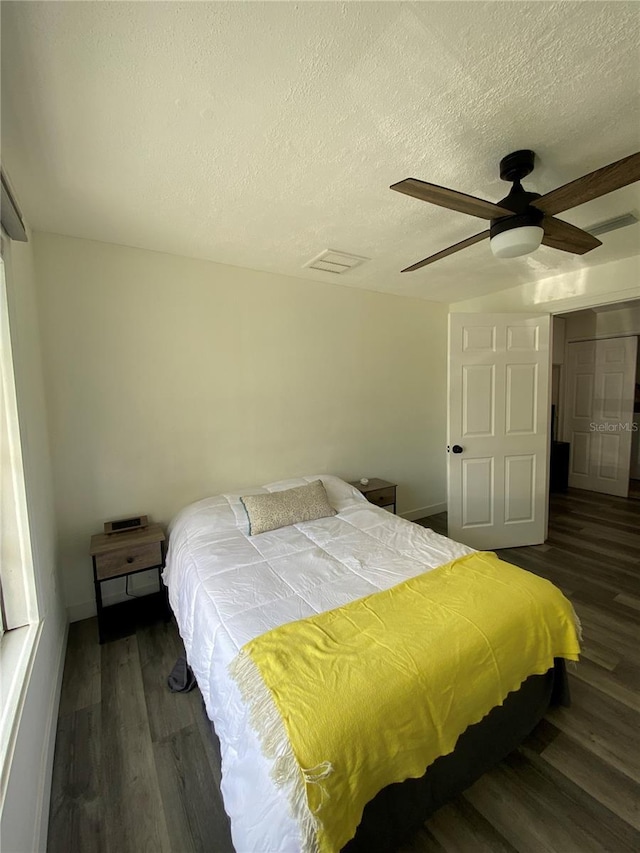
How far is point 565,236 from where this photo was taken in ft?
5.62

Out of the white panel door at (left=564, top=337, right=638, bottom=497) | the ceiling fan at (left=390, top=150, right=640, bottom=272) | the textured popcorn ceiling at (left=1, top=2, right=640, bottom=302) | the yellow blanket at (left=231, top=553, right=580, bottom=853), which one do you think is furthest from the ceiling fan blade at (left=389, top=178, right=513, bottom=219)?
the white panel door at (left=564, top=337, right=638, bottom=497)

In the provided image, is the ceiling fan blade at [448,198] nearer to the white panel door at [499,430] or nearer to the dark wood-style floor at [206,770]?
the white panel door at [499,430]

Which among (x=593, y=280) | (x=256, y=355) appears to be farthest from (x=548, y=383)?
(x=256, y=355)

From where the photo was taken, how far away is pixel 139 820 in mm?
1230

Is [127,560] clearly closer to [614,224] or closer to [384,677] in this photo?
[384,677]

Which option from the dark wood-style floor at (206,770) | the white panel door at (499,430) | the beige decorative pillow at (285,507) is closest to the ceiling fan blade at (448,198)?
the white panel door at (499,430)

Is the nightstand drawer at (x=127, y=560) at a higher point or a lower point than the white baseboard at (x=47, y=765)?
higher

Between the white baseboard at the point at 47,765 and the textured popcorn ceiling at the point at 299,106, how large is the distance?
92.9 inches

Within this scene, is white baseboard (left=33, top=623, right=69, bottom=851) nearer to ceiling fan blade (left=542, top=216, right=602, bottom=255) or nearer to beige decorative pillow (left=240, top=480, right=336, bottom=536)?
beige decorative pillow (left=240, top=480, right=336, bottom=536)

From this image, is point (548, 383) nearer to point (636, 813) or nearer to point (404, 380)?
point (404, 380)

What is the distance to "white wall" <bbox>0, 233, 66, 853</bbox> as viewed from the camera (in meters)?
0.99

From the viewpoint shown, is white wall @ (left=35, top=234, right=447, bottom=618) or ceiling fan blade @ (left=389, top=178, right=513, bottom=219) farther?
white wall @ (left=35, top=234, right=447, bottom=618)

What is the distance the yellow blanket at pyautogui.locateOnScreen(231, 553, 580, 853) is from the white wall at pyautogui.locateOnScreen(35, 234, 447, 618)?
172 centimetres

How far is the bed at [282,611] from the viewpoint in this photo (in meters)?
0.97
